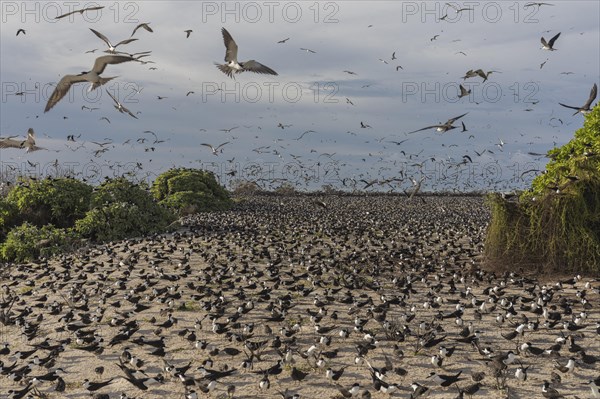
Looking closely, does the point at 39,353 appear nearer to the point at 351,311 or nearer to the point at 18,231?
the point at 351,311

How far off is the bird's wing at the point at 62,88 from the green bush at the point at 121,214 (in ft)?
40.5

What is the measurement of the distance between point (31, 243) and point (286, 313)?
562 inches

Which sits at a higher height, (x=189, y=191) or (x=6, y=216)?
(x=189, y=191)

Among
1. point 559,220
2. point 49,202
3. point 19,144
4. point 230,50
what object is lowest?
point 559,220

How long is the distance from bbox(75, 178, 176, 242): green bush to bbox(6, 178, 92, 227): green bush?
0.95m

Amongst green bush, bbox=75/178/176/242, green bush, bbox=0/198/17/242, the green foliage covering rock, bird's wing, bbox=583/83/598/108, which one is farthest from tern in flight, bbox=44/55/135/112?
bird's wing, bbox=583/83/598/108

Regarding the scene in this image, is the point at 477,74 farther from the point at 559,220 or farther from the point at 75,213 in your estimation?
the point at 75,213

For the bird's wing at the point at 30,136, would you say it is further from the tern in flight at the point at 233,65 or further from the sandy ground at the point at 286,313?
the tern in flight at the point at 233,65

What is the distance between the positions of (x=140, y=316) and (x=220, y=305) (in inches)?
75.9

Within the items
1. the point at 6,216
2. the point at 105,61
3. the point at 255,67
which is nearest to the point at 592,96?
the point at 255,67

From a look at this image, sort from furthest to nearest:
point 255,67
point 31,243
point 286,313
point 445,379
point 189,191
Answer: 1. point 189,191
2. point 31,243
3. point 255,67
4. point 286,313
5. point 445,379

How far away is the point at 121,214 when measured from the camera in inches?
934

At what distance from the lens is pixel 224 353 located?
32.8 feet

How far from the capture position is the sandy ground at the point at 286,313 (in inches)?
349
